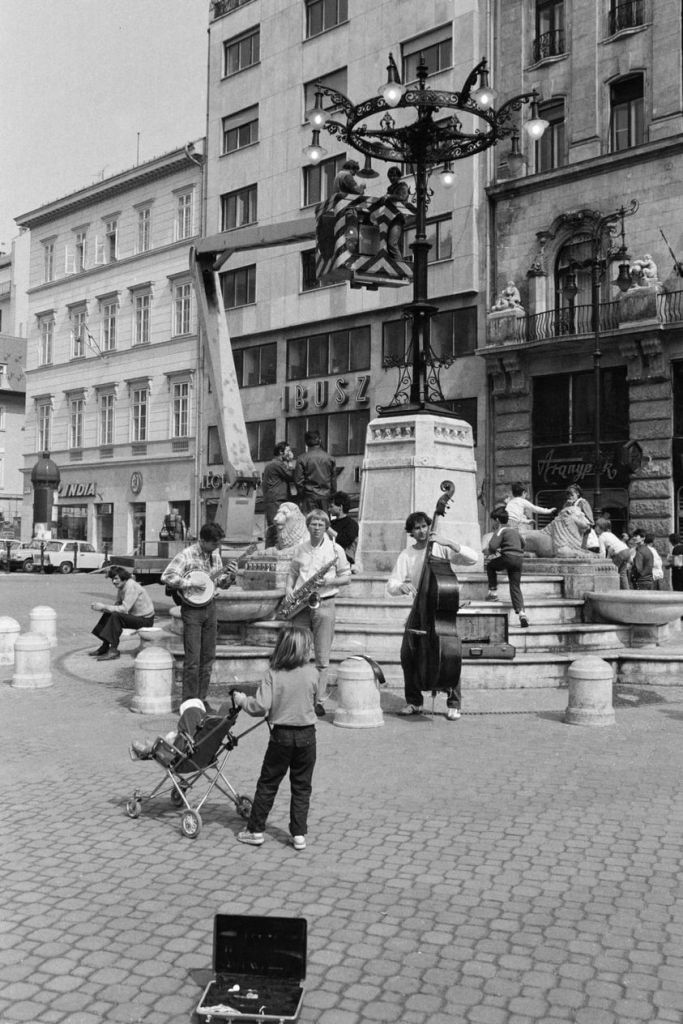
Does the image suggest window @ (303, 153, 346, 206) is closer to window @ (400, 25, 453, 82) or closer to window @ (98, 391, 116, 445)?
window @ (400, 25, 453, 82)

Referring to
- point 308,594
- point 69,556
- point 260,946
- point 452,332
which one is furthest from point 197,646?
point 69,556

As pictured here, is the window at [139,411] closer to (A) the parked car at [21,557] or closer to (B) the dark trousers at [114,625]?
(A) the parked car at [21,557]

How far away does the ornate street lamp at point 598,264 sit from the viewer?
2594cm

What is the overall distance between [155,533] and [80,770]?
3594 centimetres

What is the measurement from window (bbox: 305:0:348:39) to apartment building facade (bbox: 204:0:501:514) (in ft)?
0.17

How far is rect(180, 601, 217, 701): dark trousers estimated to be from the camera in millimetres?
9391

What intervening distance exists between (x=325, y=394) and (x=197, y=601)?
1082 inches

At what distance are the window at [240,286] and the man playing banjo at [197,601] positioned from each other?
31017 millimetres

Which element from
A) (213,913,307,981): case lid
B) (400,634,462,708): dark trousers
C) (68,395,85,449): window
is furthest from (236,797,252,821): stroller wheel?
(68,395,85,449): window

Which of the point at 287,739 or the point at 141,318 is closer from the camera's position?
the point at 287,739

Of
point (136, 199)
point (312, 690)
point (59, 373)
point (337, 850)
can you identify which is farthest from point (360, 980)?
point (59, 373)

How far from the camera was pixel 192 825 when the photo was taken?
589 cm

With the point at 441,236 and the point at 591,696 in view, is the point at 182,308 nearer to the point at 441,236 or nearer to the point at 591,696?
the point at 441,236

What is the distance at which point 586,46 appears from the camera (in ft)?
96.0
